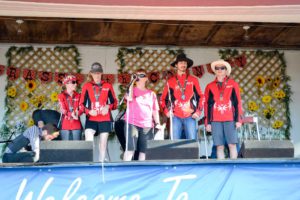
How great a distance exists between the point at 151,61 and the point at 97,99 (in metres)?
2.20

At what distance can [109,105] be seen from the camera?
6070 millimetres

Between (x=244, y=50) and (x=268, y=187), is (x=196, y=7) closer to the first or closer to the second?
(x=244, y=50)

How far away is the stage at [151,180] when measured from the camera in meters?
4.95

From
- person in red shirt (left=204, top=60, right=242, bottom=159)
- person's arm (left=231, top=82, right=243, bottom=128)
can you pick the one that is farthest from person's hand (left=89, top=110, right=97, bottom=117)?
person's arm (left=231, top=82, right=243, bottom=128)

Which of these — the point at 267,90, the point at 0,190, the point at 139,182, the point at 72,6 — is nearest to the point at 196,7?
the point at 72,6

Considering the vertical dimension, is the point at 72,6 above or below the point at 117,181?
above

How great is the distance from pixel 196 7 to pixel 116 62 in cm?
175

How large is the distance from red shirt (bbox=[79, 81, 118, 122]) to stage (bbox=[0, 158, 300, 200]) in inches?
42.7

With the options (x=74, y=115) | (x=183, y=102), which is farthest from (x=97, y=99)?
(x=183, y=102)

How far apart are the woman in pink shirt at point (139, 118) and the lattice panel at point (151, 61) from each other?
1956 mm

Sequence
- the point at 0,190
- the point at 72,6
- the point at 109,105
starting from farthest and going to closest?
the point at 72,6, the point at 109,105, the point at 0,190

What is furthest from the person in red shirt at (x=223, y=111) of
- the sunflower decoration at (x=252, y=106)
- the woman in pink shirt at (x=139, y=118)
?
the sunflower decoration at (x=252, y=106)

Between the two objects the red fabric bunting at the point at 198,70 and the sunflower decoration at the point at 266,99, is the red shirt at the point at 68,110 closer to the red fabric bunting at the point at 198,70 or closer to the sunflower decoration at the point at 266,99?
the red fabric bunting at the point at 198,70

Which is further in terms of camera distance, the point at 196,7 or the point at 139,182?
the point at 196,7
